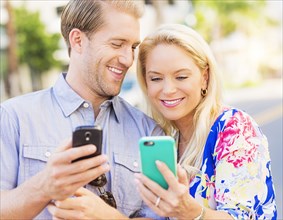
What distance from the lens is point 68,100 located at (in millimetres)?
2734

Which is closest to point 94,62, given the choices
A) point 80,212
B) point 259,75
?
point 80,212

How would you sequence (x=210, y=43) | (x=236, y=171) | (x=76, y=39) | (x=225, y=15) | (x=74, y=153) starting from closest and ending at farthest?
(x=74, y=153)
(x=236, y=171)
(x=76, y=39)
(x=225, y=15)
(x=210, y=43)

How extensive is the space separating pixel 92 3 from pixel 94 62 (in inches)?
10.9

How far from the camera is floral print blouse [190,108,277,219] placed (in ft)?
8.06

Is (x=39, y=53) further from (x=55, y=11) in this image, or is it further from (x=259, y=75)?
(x=259, y=75)

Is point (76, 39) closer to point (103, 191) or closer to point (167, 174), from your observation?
point (103, 191)

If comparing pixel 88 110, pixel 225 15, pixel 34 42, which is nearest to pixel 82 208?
pixel 88 110

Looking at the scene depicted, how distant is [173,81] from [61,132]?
0.62 m

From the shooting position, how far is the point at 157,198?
6.75 feet

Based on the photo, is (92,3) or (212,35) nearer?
(92,3)

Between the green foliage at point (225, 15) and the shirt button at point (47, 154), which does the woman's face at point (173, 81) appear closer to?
the shirt button at point (47, 154)

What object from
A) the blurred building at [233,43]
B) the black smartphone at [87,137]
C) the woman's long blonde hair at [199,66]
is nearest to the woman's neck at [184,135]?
the woman's long blonde hair at [199,66]

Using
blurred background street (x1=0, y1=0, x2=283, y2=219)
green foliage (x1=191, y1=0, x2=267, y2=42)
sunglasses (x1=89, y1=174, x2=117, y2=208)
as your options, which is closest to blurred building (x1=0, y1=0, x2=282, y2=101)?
blurred background street (x1=0, y1=0, x2=283, y2=219)

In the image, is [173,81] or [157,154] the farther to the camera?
[173,81]
